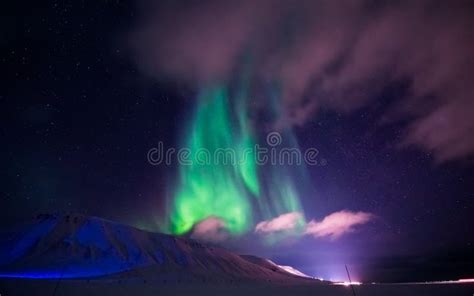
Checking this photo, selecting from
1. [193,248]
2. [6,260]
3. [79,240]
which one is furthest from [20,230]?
[193,248]

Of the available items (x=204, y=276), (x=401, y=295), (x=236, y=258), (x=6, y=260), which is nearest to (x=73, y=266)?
(x=6, y=260)

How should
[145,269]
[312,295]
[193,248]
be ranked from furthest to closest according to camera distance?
1. [193,248]
2. [145,269]
3. [312,295]

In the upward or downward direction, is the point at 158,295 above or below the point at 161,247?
below

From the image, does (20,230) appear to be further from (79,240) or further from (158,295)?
(158,295)

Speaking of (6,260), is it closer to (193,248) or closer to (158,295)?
(193,248)

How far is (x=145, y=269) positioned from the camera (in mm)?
134125

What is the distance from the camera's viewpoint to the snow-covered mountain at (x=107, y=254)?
400 feet

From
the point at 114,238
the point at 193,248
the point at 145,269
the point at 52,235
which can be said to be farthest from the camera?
the point at 193,248

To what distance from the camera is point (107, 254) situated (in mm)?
144625

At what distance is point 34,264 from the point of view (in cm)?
12031

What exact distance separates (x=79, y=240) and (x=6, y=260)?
33.4 m

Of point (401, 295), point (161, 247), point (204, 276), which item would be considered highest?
point (161, 247)

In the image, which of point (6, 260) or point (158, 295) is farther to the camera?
point (6, 260)

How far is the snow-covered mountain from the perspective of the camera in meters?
122
